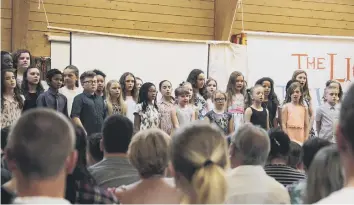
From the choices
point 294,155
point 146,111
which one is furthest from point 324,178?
point 146,111

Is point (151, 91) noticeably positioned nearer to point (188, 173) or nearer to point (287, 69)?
point (287, 69)

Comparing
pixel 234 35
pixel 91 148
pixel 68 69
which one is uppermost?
pixel 234 35

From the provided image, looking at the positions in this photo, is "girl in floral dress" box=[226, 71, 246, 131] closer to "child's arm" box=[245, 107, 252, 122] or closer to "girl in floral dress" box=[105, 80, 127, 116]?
"child's arm" box=[245, 107, 252, 122]

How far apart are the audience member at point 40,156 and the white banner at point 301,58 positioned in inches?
253

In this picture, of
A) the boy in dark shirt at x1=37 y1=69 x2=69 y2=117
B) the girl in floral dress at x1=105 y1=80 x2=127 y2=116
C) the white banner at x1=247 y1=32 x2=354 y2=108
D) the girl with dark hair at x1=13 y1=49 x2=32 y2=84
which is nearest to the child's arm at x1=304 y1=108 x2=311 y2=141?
the white banner at x1=247 y1=32 x2=354 y2=108

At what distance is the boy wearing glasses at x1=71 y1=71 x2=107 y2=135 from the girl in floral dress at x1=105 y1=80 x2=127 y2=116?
0.14 m

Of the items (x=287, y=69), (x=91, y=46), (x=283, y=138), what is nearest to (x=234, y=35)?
(x=287, y=69)

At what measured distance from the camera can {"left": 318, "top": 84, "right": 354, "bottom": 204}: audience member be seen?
4.29 ft

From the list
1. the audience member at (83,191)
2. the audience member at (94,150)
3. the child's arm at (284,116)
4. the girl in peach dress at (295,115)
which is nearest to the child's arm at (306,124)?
the girl in peach dress at (295,115)

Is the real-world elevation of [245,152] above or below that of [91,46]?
below

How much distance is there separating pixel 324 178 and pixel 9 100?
3416 mm

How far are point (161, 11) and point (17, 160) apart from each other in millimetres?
7043

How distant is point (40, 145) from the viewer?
1.47 metres

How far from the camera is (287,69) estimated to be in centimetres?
812
